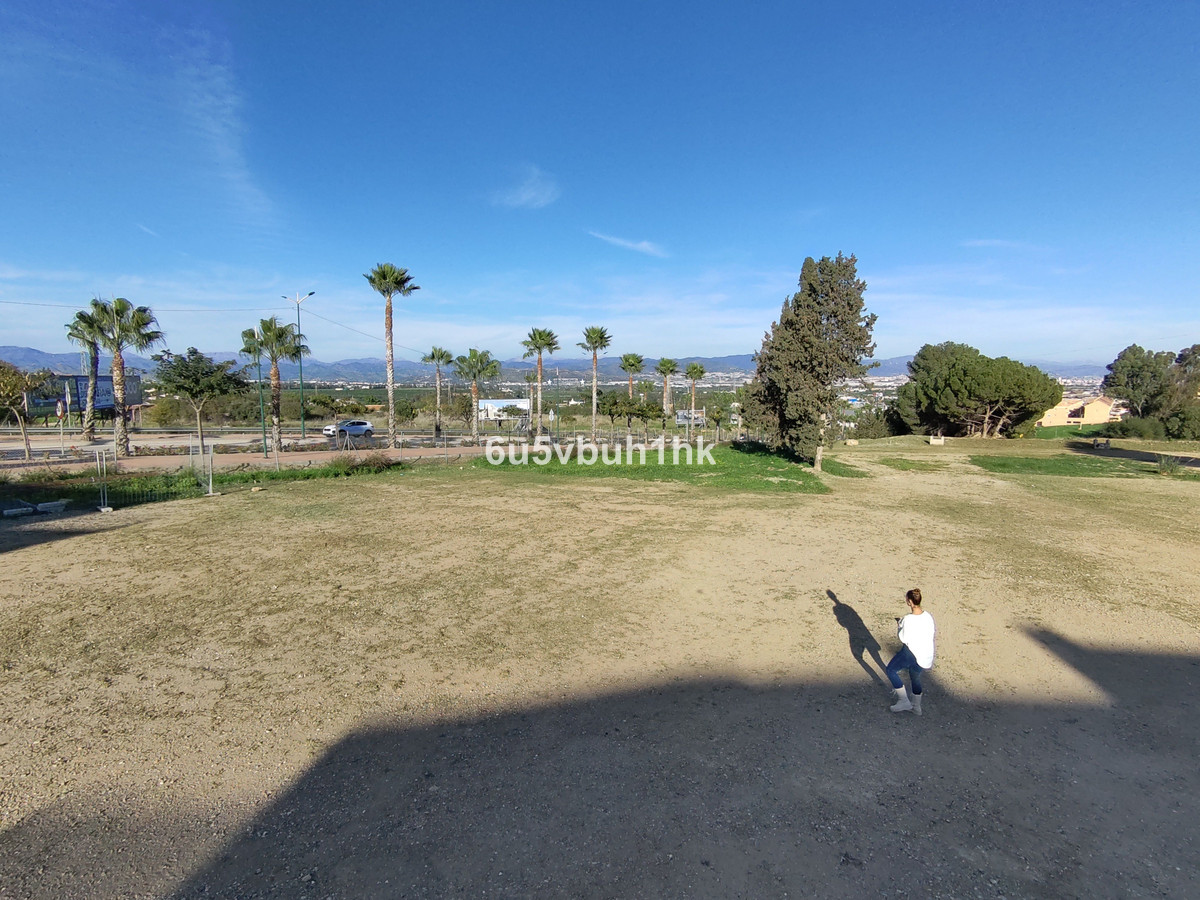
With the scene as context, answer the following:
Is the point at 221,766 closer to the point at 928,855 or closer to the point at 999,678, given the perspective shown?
the point at 928,855

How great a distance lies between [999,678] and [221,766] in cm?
761

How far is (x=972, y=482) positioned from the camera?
20.6 metres

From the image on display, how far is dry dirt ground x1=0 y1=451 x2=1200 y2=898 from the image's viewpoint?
3.58 meters

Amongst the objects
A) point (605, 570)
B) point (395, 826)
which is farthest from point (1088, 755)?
point (605, 570)

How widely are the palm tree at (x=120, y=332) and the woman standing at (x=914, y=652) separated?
30479mm

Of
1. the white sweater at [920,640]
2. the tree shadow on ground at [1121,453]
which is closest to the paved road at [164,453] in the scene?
the white sweater at [920,640]

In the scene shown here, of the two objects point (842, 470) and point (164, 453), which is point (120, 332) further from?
point (842, 470)

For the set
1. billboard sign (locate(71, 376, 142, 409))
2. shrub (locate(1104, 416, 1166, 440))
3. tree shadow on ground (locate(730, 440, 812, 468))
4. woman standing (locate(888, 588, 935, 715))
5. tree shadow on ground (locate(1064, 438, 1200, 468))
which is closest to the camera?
woman standing (locate(888, 588, 935, 715))

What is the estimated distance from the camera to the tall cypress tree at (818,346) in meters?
21.4

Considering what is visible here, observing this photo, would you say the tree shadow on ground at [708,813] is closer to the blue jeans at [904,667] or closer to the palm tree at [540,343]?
the blue jeans at [904,667]

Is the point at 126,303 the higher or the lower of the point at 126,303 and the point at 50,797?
the higher

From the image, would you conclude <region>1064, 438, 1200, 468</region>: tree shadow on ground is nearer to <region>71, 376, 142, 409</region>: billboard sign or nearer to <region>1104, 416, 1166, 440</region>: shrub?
<region>1104, 416, 1166, 440</region>: shrub

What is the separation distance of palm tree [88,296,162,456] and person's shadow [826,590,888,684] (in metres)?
29.4

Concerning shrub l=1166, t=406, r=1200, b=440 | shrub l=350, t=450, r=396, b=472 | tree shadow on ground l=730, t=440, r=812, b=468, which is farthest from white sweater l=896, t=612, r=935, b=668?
shrub l=1166, t=406, r=1200, b=440
